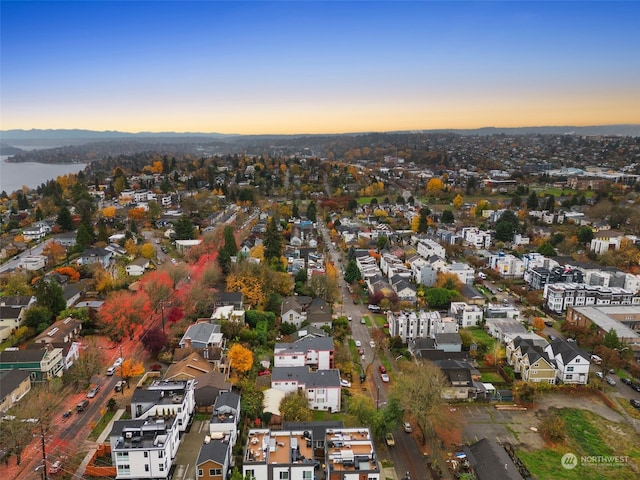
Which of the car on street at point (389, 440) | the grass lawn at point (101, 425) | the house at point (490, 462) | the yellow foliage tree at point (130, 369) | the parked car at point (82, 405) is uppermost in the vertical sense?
the yellow foliage tree at point (130, 369)

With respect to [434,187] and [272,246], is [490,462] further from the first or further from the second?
[434,187]

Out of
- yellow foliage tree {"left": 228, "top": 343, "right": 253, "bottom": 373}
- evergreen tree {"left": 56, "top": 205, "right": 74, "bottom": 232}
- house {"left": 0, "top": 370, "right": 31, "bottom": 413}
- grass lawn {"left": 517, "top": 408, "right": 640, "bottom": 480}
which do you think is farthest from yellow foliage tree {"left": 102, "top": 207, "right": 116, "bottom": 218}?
grass lawn {"left": 517, "top": 408, "right": 640, "bottom": 480}

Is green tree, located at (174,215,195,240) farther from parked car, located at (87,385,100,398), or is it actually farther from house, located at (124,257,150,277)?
parked car, located at (87,385,100,398)

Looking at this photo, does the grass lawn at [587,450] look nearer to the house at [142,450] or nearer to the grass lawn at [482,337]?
the grass lawn at [482,337]

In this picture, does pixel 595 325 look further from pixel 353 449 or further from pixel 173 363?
pixel 173 363

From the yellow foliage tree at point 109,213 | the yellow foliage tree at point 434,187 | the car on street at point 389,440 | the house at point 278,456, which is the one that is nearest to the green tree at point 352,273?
the car on street at point 389,440

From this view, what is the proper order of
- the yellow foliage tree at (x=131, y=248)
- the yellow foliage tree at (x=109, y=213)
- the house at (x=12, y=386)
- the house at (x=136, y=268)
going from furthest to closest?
the yellow foliage tree at (x=109, y=213) < the yellow foliage tree at (x=131, y=248) < the house at (x=136, y=268) < the house at (x=12, y=386)
